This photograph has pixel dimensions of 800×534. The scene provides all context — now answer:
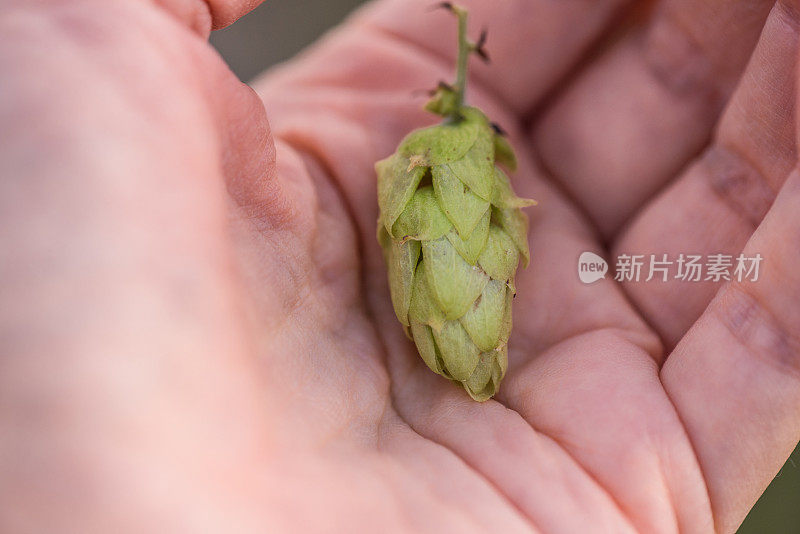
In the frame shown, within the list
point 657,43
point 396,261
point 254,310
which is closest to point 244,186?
point 254,310

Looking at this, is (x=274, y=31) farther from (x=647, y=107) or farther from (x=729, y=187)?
(x=729, y=187)

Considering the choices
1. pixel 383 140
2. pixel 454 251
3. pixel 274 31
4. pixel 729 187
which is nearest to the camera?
pixel 454 251

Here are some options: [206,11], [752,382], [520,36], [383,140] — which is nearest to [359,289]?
[383,140]

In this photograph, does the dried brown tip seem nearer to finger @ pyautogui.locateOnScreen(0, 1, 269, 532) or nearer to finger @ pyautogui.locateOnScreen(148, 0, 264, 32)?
finger @ pyautogui.locateOnScreen(148, 0, 264, 32)

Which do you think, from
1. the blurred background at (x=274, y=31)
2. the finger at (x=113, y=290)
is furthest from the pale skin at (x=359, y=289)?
the blurred background at (x=274, y=31)

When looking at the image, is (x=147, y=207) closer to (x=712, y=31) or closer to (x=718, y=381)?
(x=718, y=381)

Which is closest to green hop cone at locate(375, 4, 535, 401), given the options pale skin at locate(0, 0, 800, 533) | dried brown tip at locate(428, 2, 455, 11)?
pale skin at locate(0, 0, 800, 533)
